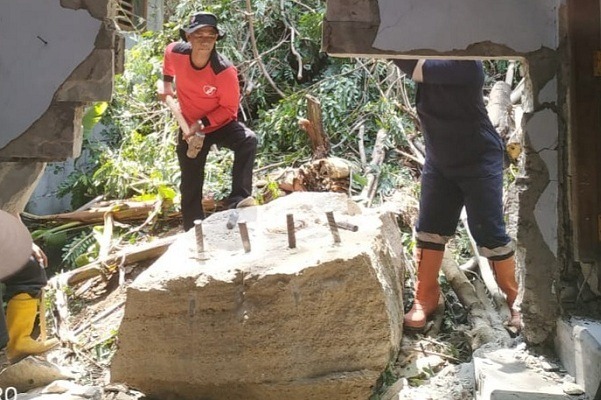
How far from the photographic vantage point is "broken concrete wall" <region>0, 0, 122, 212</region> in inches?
133

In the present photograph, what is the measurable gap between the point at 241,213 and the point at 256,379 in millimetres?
1328

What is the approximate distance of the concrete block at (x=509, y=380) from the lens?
9.10 ft

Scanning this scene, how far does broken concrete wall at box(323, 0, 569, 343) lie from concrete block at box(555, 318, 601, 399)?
0.92ft

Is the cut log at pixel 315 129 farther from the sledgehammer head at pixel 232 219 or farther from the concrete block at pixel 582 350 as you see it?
the concrete block at pixel 582 350

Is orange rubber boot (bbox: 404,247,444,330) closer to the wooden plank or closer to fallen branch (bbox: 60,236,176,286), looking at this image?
the wooden plank

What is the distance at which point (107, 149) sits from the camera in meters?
7.65

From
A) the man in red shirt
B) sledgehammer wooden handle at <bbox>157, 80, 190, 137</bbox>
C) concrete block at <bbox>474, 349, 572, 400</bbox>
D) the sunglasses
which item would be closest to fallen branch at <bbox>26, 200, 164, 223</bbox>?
the man in red shirt

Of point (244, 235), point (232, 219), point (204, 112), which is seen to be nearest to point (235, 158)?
point (204, 112)

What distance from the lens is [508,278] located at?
405 cm

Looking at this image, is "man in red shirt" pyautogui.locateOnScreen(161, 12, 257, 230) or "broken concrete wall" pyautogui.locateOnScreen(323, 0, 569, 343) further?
"man in red shirt" pyautogui.locateOnScreen(161, 12, 257, 230)

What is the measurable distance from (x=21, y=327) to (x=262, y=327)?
1.55 meters

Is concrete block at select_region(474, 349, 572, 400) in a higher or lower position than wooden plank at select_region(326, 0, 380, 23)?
lower

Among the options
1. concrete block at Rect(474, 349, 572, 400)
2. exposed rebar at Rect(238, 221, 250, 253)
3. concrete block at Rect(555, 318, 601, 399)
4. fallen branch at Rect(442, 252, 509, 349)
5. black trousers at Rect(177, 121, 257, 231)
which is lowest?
fallen branch at Rect(442, 252, 509, 349)

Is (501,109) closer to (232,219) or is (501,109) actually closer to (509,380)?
(232,219)
